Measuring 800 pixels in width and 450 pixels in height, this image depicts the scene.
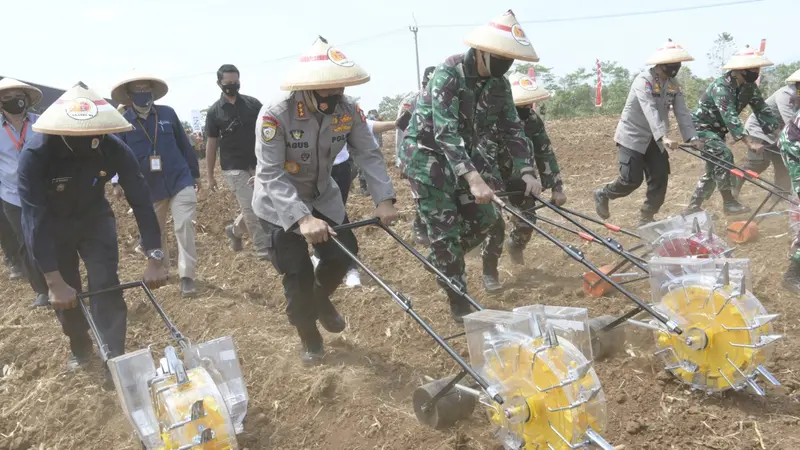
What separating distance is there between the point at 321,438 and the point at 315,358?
93 cm

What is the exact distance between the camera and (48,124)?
12.0 feet

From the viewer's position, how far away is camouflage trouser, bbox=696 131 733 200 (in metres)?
7.24

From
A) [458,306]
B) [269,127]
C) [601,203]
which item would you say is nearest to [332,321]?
[458,306]

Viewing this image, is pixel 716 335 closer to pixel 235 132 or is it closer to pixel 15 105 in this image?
pixel 235 132

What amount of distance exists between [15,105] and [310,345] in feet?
11.0

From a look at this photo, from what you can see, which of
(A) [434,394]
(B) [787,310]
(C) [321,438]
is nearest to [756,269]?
(B) [787,310]

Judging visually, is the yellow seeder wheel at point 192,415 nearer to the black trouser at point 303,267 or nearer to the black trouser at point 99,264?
the black trouser at point 303,267

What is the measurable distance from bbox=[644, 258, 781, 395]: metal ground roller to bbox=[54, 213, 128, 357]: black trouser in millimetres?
3086

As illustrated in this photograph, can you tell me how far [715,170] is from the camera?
7.20 m

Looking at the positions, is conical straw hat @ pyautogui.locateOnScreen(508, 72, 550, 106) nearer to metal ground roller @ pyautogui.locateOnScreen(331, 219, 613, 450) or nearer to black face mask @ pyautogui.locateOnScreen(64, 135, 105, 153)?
metal ground roller @ pyautogui.locateOnScreen(331, 219, 613, 450)

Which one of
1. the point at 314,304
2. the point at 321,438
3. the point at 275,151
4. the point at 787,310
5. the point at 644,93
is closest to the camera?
the point at 321,438

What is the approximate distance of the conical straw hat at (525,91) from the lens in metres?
5.81

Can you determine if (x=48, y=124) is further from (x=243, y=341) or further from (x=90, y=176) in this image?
(x=243, y=341)

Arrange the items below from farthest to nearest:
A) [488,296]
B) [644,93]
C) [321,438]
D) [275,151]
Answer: [644,93], [488,296], [275,151], [321,438]
